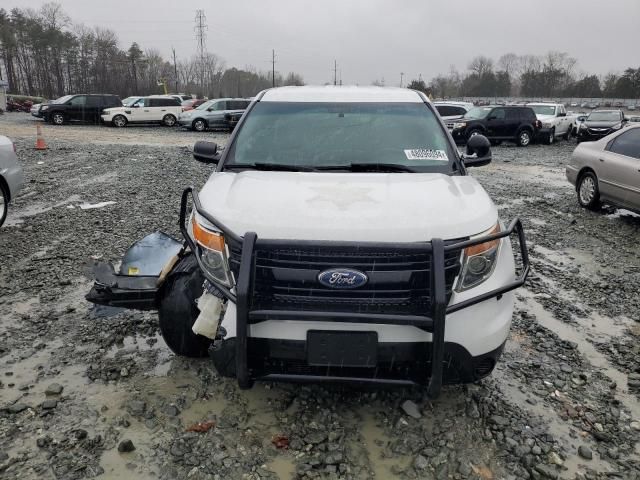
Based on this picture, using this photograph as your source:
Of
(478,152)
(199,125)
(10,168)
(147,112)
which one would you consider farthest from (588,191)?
(147,112)

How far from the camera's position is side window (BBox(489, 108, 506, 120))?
69.9ft

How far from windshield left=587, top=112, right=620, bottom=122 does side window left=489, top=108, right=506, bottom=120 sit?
520 cm

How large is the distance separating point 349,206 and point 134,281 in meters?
1.78

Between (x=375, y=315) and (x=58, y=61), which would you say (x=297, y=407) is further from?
(x=58, y=61)

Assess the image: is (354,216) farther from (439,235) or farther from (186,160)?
(186,160)

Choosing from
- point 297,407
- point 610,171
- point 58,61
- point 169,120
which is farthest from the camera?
point 58,61

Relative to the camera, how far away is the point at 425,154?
3.85 meters

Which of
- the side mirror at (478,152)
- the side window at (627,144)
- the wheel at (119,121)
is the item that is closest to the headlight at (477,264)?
the side mirror at (478,152)

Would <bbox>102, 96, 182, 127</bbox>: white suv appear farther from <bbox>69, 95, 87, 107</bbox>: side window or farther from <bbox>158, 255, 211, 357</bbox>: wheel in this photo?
<bbox>158, 255, 211, 357</bbox>: wheel

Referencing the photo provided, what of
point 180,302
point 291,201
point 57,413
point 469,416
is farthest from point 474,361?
point 57,413

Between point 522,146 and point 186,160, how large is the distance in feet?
47.9

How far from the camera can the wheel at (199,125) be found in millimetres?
25920

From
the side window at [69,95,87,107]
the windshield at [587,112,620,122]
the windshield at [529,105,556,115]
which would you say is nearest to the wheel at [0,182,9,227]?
the windshield at [529,105,556,115]

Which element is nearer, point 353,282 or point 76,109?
point 353,282
